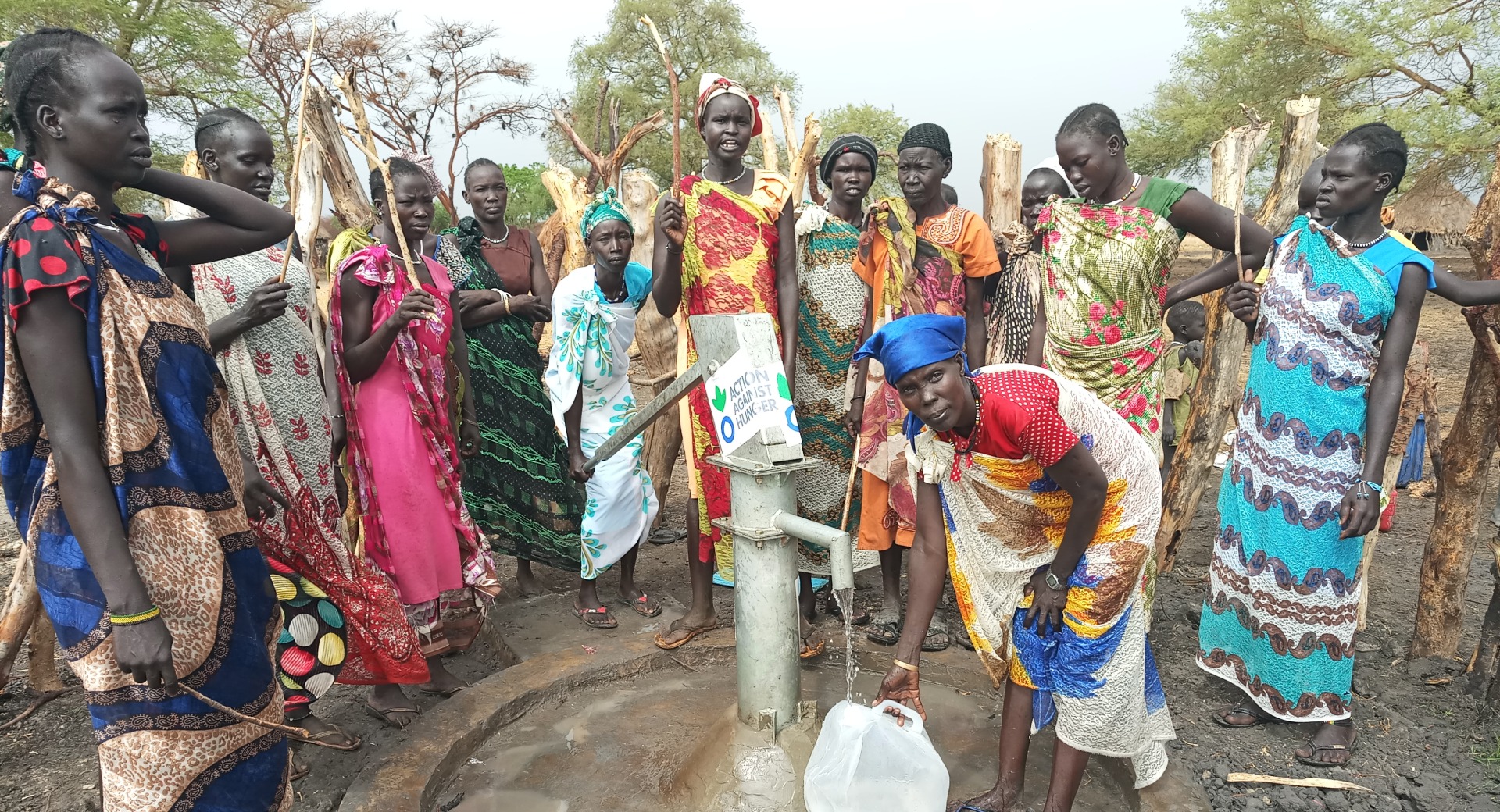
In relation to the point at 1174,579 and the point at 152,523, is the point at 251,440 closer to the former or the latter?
the point at 152,523

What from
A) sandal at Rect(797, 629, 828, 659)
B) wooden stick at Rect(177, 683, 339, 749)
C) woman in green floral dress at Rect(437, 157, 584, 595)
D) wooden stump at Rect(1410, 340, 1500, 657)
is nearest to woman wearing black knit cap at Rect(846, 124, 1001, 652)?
sandal at Rect(797, 629, 828, 659)

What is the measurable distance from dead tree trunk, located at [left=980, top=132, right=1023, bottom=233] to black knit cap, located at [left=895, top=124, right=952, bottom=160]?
141 cm

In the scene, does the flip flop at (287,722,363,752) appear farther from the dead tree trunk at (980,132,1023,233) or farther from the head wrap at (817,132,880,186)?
the dead tree trunk at (980,132,1023,233)

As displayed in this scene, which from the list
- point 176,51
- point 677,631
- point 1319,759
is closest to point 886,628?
point 677,631

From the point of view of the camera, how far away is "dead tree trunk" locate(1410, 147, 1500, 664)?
9.24ft

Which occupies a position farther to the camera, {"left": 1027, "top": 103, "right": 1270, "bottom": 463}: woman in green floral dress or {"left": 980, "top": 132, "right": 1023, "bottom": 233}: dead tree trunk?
{"left": 980, "top": 132, "right": 1023, "bottom": 233}: dead tree trunk

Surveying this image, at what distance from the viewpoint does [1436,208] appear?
15.0 metres

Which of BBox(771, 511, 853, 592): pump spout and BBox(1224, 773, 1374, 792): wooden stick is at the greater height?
BBox(771, 511, 853, 592): pump spout

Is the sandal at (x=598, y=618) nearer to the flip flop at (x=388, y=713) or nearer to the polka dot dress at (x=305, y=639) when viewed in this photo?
the flip flop at (x=388, y=713)

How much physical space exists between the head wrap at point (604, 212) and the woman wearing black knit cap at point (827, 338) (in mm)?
714

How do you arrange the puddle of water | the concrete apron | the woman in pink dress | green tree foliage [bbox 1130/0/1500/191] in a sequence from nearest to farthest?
the concrete apron < the puddle of water < the woman in pink dress < green tree foliage [bbox 1130/0/1500/191]

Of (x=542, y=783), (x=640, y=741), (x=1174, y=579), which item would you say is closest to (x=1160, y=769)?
(x=640, y=741)

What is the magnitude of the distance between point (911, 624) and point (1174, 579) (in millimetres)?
2678

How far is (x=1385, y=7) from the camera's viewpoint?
47.5ft
